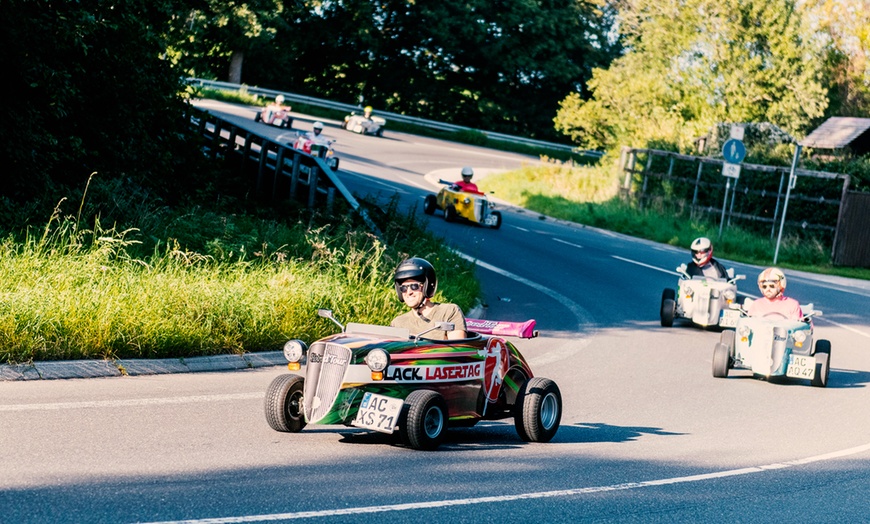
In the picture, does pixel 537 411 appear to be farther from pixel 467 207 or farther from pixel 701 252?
pixel 467 207

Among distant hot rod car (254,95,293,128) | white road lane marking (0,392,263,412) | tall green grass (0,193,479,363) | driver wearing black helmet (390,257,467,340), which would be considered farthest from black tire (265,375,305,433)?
distant hot rod car (254,95,293,128)

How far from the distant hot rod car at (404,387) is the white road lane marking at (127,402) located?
4.26 feet

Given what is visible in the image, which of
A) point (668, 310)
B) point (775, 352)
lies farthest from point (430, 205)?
point (775, 352)

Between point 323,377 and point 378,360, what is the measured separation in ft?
1.44

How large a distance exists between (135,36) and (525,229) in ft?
45.8

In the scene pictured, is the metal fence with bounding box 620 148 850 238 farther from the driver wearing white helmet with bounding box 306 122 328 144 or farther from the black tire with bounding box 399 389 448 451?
Result: the black tire with bounding box 399 389 448 451

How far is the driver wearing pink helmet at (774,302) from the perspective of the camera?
47.0ft

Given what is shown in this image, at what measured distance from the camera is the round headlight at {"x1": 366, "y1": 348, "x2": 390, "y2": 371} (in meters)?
8.27

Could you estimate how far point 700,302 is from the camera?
17812mm

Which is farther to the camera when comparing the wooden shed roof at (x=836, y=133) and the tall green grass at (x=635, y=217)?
the wooden shed roof at (x=836, y=133)

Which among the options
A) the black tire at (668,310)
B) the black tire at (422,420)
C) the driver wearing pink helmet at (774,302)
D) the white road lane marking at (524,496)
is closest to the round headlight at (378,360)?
the black tire at (422,420)

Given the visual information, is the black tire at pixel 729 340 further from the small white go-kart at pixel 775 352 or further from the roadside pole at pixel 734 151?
the roadside pole at pixel 734 151

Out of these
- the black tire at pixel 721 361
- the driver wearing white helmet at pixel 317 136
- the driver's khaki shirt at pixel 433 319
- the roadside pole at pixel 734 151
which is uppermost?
the roadside pole at pixel 734 151

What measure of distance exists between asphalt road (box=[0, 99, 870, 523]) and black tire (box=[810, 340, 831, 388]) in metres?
0.11
